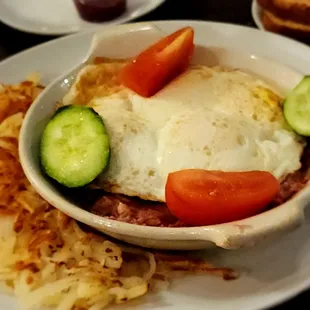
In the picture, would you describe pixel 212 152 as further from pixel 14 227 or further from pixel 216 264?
pixel 14 227

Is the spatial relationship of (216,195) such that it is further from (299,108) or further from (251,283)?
(299,108)

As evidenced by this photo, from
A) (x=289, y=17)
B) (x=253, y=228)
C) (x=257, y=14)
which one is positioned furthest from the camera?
(x=257, y=14)

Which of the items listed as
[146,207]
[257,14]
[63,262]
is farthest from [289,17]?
[63,262]

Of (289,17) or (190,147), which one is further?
(289,17)

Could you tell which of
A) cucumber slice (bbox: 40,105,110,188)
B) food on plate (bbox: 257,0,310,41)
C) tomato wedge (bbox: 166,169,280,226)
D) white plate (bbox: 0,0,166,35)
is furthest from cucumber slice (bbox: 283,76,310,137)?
white plate (bbox: 0,0,166,35)

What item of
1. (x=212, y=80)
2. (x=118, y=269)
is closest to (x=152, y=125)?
(x=212, y=80)

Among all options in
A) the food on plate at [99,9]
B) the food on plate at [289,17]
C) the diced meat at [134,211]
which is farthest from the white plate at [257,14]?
the diced meat at [134,211]
